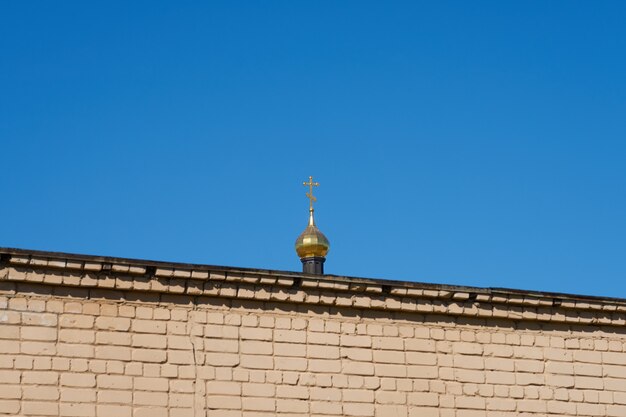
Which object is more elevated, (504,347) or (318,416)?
(504,347)

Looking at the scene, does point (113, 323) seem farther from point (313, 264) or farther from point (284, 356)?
point (313, 264)

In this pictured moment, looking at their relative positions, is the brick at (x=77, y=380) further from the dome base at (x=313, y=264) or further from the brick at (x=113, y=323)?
the dome base at (x=313, y=264)

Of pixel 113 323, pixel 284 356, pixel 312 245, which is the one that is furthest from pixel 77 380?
pixel 312 245

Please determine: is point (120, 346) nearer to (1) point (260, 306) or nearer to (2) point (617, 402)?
(1) point (260, 306)

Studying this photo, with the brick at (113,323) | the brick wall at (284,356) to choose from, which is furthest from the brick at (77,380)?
the brick at (113,323)

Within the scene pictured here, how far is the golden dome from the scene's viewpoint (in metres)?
43.6

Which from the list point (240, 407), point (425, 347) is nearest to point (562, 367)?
point (425, 347)

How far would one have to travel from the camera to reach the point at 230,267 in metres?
16.6

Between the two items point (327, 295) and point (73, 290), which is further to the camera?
point (327, 295)

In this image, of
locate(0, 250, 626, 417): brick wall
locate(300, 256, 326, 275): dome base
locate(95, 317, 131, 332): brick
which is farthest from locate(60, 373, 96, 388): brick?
locate(300, 256, 326, 275): dome base

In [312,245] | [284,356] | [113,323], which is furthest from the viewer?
[312,245]

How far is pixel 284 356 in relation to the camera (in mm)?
16719

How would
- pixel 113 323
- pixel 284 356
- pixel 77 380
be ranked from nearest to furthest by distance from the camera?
pixel 77 380
pixel 113 323
pixel 284 356

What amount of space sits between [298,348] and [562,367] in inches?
151
